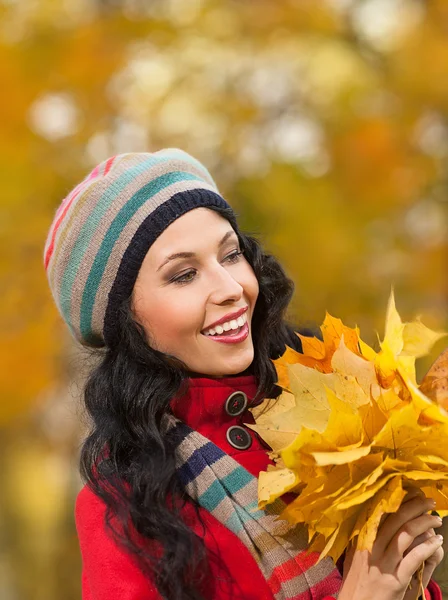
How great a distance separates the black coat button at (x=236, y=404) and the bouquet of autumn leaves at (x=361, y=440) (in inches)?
9.6

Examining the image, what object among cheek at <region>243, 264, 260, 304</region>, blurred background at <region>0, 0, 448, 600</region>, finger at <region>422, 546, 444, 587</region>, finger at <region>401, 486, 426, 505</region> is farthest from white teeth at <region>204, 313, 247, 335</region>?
blurred background at <region>0, 0, 448, 600</region>

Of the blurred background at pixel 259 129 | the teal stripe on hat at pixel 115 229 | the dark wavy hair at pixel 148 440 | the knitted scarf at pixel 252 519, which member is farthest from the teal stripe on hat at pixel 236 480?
the blurred background at pixel 259 129

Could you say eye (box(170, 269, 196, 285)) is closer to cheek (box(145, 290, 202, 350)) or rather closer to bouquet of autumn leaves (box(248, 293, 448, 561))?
cheek (box(145, 290, 202, 350))

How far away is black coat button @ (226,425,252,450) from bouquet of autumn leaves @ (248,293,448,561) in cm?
22

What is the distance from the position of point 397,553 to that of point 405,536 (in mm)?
42

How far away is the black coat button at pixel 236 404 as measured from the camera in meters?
2.10

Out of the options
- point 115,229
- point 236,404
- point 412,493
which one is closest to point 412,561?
point 412,493

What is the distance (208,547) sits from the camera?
6.43 ft

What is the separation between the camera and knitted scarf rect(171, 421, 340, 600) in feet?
6.22

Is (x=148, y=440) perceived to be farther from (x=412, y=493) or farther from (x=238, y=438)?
(x=412, y=493)

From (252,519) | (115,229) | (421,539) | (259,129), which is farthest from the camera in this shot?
(259,129)

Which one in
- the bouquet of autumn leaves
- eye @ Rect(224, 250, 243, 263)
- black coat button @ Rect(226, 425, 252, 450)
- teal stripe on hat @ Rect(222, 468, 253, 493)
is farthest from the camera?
eye @ Rect(224, 250, 243, 263)

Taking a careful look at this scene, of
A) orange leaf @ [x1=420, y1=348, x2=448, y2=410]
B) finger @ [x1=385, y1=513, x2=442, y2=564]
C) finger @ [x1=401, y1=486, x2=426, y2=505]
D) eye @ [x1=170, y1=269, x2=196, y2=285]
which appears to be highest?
eye @ [x1=170, y1=269, x2=196, y2=285]

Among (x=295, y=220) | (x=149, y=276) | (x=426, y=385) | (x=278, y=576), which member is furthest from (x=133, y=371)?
(x=295, y=220)
